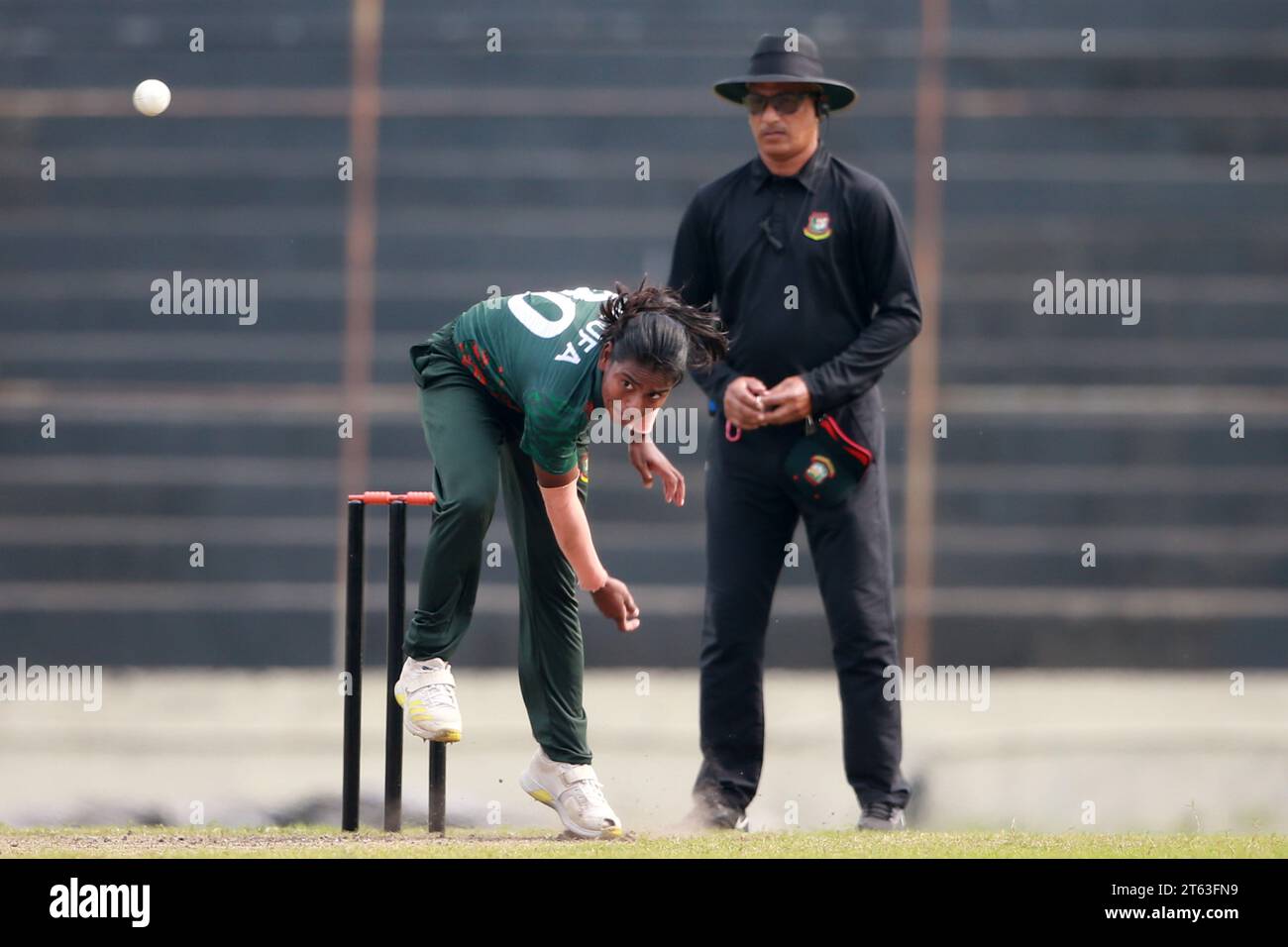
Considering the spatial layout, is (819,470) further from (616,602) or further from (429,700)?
(429,700)

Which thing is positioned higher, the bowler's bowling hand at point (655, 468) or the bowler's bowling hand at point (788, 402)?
the bowler's bowling hand at point (788, 402)

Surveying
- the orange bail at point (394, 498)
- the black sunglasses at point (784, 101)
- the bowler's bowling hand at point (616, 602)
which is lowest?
the bowler's bowling hand at point (616, 602)

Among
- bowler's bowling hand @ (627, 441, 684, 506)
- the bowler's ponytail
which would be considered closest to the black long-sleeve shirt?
bowler's bowling hand @ (627, 441, 684, 506)

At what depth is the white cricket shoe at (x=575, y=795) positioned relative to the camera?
5465 mm

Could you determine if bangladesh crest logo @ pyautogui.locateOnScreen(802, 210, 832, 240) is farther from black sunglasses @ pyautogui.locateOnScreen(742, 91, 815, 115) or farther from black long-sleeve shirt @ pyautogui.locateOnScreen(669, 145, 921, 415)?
black sunglasses @ pyautogui.locateOnScreen(742, 91, 815, 115)

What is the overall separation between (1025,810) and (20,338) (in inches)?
288

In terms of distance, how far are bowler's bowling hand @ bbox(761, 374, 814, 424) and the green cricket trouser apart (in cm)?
76

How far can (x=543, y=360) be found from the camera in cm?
520

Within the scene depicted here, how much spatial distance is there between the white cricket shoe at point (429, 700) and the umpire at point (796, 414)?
1.03 m

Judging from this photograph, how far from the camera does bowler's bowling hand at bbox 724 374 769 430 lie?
609cm

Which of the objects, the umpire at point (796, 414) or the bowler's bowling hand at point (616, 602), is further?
the umpire at point (796, 414)

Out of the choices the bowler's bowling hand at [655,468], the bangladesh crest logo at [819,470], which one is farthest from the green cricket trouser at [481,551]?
the bangladesh crest logo at [819,470]

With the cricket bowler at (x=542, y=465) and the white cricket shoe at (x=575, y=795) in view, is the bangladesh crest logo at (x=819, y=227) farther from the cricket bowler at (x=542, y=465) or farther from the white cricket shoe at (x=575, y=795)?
the white cricket shoe at (x=575, y=795)
